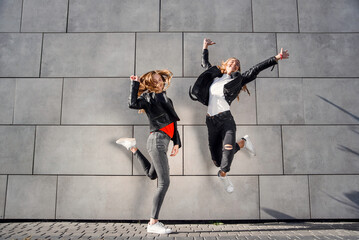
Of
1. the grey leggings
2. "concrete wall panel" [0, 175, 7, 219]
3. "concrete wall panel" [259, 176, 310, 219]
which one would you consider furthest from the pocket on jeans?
"concrete wall panel" [0, 175, 7, 219]

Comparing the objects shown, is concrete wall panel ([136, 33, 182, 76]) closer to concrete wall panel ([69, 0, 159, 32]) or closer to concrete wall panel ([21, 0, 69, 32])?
concrete wall panel ([69, 0, 159, 32])

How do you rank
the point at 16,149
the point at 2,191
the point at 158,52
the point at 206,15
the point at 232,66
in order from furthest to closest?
the point at 206,15
the point at 158,52
the point at 16,149
the point at 2,191
the point at 232,66

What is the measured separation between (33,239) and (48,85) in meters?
2.79

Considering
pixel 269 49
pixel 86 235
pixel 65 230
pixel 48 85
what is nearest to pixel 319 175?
pixel 269 49

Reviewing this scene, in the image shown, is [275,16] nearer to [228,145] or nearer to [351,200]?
[228,145]

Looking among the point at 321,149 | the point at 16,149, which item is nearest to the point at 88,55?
the point at 16,149

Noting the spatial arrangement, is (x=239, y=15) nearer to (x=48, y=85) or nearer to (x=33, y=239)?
(x=48, y=85)

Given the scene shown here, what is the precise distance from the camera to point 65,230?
3.66 m

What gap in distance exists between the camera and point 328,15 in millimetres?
4715

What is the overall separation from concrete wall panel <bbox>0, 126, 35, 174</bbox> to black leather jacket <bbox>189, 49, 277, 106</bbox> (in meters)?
3.28

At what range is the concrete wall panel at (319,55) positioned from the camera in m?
4.57

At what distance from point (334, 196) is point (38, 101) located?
19.7 feet

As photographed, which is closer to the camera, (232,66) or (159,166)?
(159,166)

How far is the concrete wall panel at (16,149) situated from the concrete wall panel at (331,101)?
17.8 feet
